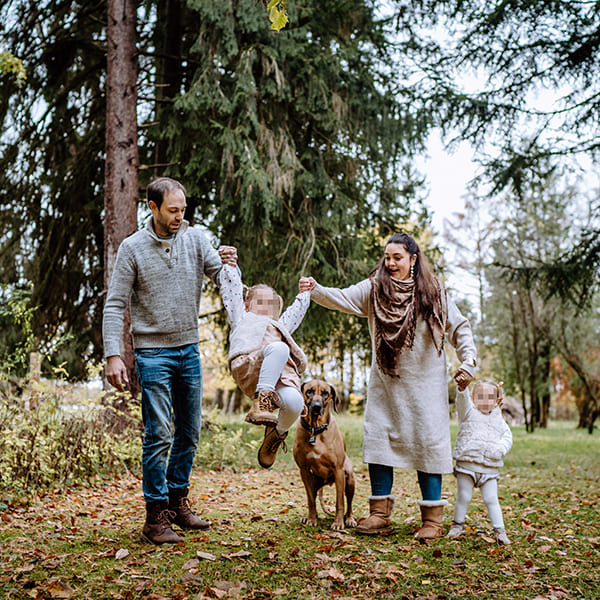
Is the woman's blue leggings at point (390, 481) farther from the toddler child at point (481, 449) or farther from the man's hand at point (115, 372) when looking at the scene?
the man's hand at point (115, 372)

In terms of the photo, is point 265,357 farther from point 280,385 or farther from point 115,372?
point 115,372

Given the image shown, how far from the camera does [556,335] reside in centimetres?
1980

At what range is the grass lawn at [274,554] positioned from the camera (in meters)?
3.19

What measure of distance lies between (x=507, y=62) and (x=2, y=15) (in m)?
7.64

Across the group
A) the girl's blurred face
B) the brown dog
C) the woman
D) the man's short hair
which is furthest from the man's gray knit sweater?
the girl's blurred face

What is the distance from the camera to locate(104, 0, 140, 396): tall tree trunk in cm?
775

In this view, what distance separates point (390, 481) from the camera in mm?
4480

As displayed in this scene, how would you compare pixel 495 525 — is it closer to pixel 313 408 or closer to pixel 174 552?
pixel 313 408

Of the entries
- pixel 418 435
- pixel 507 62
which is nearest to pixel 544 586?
pixel 418 435

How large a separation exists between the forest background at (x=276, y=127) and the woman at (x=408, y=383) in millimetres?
4229

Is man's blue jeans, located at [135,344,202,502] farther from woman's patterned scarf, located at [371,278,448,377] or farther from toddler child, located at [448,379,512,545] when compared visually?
toddler child, located at [448,379,512,545]

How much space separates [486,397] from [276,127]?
6004mm

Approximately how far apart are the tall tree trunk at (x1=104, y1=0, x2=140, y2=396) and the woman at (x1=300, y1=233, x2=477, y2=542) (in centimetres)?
409

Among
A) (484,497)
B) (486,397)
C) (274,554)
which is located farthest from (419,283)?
(274,554)
